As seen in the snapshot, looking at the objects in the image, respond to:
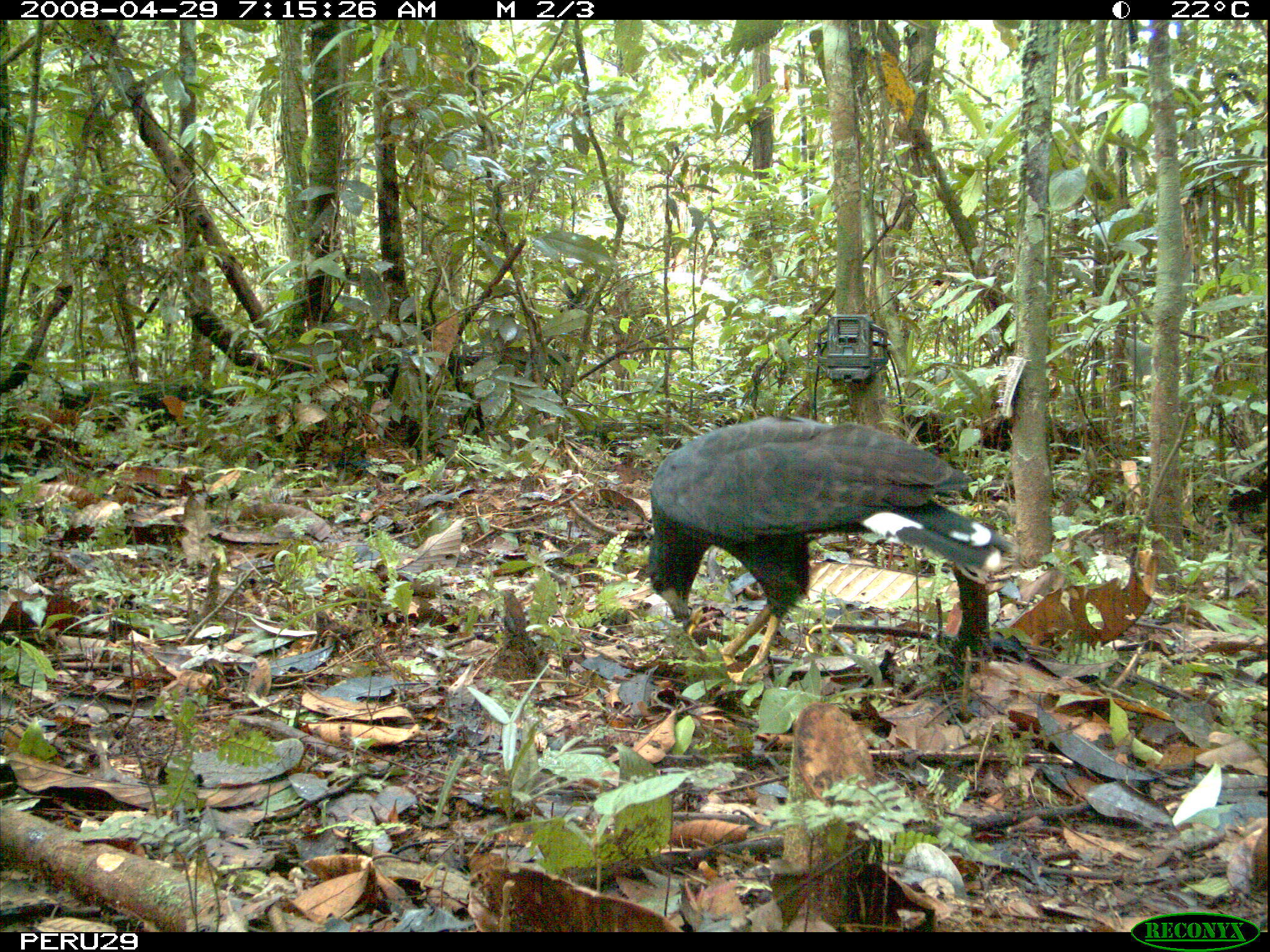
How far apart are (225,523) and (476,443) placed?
1.55 m

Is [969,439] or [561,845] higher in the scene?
[969,439]

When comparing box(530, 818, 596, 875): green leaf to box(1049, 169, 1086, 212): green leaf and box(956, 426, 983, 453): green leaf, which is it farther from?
box(956, 426, 983, 453): green leaf

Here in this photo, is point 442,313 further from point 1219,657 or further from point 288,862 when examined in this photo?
point 1219,657

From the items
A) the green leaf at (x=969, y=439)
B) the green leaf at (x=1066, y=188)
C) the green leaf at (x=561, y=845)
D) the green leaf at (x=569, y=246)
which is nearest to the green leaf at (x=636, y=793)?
the green leaf at (x=561, y=845)

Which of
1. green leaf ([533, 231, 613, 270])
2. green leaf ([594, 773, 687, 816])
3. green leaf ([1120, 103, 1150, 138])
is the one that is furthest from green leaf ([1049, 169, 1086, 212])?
green leaf ([533, 231, 613, 270])

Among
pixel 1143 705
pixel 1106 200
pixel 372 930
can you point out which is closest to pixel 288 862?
pixel 372 930

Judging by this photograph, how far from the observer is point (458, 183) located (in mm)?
5691

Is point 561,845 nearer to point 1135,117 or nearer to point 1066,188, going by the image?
point 1066,188

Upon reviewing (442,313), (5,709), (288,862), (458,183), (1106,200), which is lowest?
(288,862)

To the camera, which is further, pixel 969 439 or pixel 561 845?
pixel 969 439

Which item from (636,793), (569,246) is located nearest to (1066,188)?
(636,793)

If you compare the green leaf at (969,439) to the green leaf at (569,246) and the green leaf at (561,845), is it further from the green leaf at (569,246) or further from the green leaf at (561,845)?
the green leaf at (561,845)
